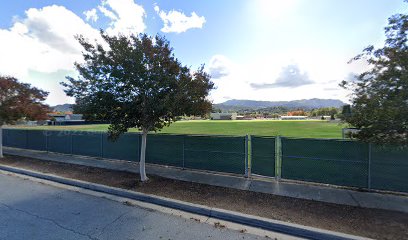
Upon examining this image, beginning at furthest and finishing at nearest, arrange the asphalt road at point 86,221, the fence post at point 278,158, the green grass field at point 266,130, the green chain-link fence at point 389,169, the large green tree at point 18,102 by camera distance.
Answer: the green grass field at point 266,130, the large green tree at point 18,102, the fence post at point 278,158, the green chain-link fence at point 389,169, the asphalt road at point 86,221

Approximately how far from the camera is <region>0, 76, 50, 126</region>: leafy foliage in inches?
442

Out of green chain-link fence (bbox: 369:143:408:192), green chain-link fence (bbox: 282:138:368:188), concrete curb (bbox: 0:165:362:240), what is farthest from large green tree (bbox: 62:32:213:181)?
green chain-link fence (bbox: 369:143:408:192)

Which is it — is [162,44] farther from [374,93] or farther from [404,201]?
[404,201]

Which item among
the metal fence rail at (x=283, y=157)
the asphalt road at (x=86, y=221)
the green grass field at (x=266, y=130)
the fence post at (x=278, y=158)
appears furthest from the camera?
the green grass field at (x=266, y=130)

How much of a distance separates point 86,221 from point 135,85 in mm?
3684

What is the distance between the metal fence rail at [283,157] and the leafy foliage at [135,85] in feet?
6.58

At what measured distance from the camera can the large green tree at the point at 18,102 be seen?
11234 mm

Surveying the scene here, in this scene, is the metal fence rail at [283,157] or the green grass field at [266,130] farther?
the green grass field at [266,130]

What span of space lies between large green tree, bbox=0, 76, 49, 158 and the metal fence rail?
14.5 ft

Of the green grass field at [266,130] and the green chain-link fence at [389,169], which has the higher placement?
the green chain-link fence at [389,169]

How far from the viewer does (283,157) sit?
7.38 meters

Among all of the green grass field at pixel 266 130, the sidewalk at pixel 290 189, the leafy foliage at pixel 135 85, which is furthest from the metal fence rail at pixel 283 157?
the green grass field at pixel 266 130

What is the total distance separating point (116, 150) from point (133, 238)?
284 inches

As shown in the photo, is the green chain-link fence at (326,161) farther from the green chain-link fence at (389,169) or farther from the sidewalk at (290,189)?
the sidewalk at (290,189)
